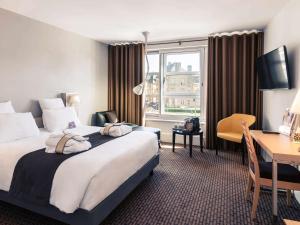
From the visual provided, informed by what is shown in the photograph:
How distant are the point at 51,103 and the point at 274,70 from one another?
11.9 ft

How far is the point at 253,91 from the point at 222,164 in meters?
1.66

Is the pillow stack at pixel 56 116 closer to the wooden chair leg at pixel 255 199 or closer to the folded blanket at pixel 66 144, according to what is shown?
the folded blanket at pixel 66 144

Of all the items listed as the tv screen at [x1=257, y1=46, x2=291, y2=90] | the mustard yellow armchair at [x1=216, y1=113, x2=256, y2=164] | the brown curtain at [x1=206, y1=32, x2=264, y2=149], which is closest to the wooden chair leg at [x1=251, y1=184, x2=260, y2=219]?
the tv screen at [x1=257, y1=46, x2=291, y2=90]

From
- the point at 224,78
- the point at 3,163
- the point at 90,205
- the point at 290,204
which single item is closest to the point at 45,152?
the point at 3,163

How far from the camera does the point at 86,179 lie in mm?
1827

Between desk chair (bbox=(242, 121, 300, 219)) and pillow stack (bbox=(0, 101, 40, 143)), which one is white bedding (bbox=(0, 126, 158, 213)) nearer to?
pillow stack (bbox=(0, 101, 40, 143))

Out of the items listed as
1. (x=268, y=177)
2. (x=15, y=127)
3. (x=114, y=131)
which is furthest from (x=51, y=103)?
(x=268, y=177)

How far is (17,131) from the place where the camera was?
9.36 ft

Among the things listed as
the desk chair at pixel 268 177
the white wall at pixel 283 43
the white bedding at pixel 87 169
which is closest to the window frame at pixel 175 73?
the white wall at pixel 283 43

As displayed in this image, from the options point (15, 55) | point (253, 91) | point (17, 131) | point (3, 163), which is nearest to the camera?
point (3, 163)

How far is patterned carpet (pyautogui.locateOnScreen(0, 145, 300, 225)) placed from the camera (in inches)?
85.8

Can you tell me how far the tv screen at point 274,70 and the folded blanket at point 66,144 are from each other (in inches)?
104

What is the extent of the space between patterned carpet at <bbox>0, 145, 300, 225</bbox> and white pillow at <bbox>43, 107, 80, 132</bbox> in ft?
4.33

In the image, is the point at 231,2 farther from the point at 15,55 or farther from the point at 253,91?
the point at 15,55
